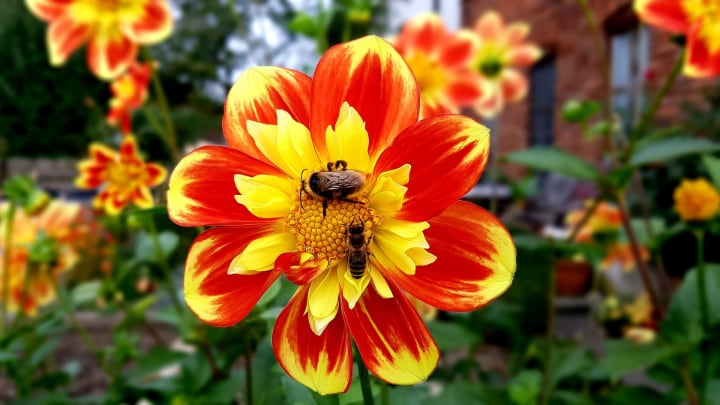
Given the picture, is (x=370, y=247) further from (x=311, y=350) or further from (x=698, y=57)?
(x=698, y=57)

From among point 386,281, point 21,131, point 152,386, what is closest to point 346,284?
point 386,281

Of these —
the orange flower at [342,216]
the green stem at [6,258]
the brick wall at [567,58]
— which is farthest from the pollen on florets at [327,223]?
the brick wall at [567,58]

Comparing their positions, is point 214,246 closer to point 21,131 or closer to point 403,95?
point 403,95

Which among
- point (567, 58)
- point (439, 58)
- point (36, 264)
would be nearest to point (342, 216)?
point (439, 58)

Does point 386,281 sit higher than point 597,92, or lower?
higher

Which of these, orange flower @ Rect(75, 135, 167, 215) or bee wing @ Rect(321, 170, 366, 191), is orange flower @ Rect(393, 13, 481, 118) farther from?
bee wing @ Rect(321, 170, 366, 191)

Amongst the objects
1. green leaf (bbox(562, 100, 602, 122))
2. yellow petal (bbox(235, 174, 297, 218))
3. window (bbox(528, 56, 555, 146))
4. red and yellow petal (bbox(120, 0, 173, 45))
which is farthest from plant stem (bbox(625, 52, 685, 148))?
window (bbox(528, 56, 555, 146))
